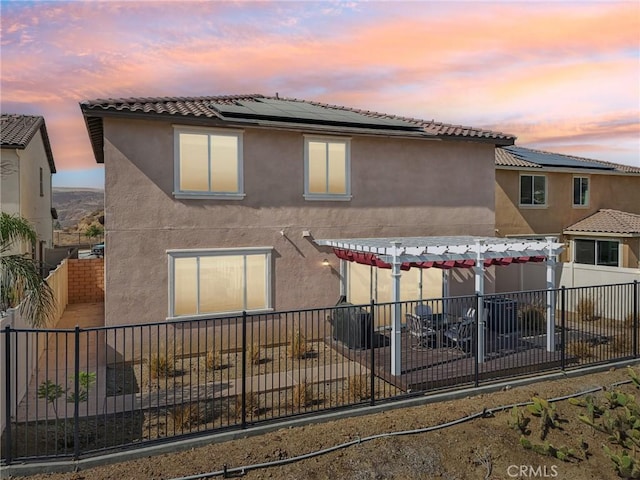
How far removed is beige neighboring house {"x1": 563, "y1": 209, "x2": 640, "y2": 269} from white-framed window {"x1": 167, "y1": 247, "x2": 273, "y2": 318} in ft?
57.6

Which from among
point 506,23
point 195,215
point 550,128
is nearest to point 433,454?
point 195,215

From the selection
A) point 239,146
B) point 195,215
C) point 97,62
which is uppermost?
point 97,62

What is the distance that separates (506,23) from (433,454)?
12.4 m

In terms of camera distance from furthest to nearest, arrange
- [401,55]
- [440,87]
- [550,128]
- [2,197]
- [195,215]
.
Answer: [550,128] < [440,87] < [2,197] < [401,55] < [195,215]

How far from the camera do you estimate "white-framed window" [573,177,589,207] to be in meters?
24.2

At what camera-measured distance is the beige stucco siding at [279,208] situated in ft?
40.1

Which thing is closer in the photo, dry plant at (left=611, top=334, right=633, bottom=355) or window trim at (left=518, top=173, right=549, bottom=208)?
dry plant at (left=611, top=334, right=633, bottom=355)

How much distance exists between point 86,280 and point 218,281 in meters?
10.6

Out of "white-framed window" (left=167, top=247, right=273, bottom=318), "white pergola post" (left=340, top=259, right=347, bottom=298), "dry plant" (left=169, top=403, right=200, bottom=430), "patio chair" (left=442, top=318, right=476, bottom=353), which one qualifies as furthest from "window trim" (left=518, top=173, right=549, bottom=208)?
"dry plant" (left=169, top=403, right=200, bottom=430)

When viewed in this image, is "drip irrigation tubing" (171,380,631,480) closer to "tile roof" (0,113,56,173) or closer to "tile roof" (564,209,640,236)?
"tile roof" (564,209,640,236)

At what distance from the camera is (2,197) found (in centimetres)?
1758

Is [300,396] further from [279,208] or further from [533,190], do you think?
[533,190]

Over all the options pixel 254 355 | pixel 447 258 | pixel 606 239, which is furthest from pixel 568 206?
pixel 254 355

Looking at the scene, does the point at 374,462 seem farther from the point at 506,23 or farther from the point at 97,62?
the point at 97,62
